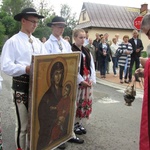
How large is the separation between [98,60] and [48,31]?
91.6ft

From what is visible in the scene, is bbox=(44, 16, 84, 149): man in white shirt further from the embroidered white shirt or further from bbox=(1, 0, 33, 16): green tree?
bbox=(1, 0, 33, 16): green tree

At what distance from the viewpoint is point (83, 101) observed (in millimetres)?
4336

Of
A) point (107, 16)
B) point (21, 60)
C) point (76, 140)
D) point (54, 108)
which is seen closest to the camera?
point (21, 60)

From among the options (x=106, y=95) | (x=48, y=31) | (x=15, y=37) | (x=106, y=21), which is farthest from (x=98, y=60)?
(x=48, y=31)

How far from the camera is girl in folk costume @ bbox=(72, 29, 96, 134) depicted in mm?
4117

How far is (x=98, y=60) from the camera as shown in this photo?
11523 mm

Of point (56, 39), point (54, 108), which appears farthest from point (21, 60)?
point (56, 39)

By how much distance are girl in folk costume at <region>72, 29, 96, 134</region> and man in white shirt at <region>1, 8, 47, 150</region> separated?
1.03m

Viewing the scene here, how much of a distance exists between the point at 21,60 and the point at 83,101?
1.62 metres

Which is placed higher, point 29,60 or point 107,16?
point 107,16

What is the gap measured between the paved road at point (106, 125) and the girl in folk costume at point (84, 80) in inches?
13.0

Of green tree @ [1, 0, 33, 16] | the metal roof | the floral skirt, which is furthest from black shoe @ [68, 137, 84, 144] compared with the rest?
green tree @ [1, 0, 33, 16]

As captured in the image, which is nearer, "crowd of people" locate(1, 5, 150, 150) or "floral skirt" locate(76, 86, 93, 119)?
"crowd of people" locate(1, 5, 150, 150)

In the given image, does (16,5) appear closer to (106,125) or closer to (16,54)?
(106,125)
